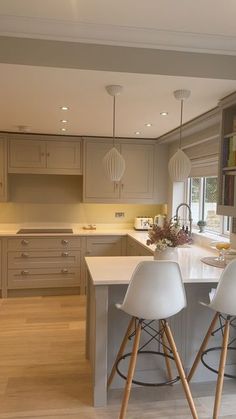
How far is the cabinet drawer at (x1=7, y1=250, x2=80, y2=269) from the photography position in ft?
14.2

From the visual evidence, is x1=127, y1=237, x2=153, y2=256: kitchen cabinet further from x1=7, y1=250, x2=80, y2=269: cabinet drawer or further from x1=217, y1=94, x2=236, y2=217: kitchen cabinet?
x1=217, y1=94, x2=236, y2=217: kitchen cabinet

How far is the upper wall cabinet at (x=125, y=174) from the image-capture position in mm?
4617

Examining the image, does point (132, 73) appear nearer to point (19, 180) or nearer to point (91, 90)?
point (91, 90)

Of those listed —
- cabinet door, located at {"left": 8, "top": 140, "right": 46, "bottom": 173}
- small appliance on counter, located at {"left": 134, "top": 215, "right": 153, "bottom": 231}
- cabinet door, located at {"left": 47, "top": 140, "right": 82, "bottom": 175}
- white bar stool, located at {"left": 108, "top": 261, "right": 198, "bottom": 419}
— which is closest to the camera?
white bar stool, located at {"left": 108, "top": 261, "right": 198, "bottom": 419}

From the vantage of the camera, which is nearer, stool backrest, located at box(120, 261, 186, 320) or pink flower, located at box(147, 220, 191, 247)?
stool backrest, located at box(120, 261, 186, 320)

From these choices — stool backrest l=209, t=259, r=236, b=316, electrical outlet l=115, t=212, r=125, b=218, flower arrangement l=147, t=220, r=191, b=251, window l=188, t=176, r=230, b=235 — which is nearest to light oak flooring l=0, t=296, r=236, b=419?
stool backrest l=209, t=259, r=236, b=316

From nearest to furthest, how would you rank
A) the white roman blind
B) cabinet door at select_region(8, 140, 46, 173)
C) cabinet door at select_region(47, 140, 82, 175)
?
the white roman blind → cabinet door at select_region(8, 140, 46, 173) → cabinet door at select_region(47, 140, 82, 175)

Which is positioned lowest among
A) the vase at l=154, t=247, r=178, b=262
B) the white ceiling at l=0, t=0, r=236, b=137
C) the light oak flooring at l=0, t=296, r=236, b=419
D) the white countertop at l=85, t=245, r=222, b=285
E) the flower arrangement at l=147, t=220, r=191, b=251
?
the light oak flooring at l=0, t=296, r=236, b=419

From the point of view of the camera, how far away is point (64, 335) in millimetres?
3277

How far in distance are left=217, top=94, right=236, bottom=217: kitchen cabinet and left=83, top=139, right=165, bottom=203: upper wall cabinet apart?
201 cm

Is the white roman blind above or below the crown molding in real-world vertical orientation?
A: below

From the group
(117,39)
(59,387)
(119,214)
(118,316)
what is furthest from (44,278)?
(117,39)

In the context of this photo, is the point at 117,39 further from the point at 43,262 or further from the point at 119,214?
the point at 119,214

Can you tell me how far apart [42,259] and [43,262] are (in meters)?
0.04
